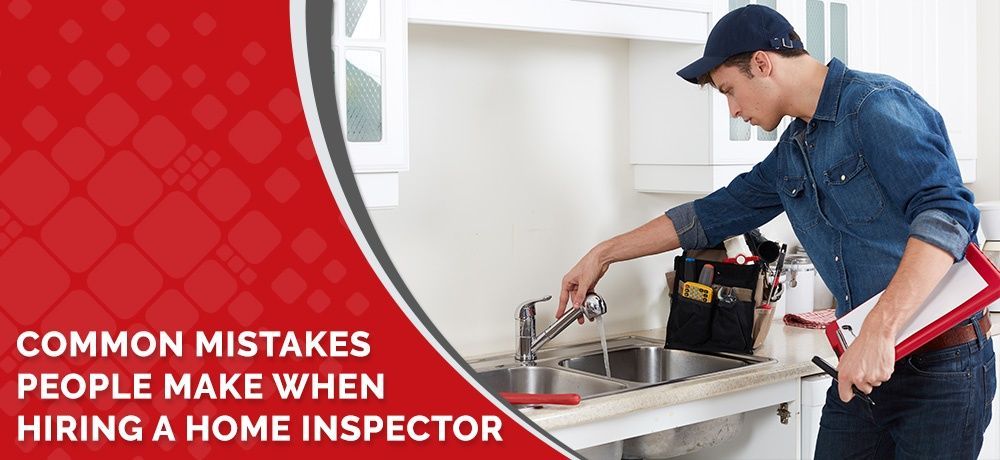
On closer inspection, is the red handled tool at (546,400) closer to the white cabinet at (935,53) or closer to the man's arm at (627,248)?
the man's arm at (627,248)

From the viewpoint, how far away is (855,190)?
1.79 meters

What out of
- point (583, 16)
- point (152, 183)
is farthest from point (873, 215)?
point (152, 183)

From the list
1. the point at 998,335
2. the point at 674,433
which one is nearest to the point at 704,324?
the point at 674,433

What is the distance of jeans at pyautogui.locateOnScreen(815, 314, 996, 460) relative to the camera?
5.89 feet

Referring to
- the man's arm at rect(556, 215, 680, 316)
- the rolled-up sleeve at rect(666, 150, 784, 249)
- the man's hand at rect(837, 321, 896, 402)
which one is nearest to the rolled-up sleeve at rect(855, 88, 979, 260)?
the man's hand at rect(837, 321, 896, 402)

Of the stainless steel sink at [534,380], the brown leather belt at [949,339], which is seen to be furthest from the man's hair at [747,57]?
the stainless steel sink at [534,380]

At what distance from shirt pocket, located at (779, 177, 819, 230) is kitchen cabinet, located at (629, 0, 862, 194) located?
0.51 metres

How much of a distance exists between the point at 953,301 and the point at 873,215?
0.58 feet

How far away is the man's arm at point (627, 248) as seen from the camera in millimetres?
2178

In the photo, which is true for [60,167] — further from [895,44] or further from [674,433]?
[895,44]

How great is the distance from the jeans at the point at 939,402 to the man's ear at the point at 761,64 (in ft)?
1.68

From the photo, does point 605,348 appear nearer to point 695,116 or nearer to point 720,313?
point 720,313

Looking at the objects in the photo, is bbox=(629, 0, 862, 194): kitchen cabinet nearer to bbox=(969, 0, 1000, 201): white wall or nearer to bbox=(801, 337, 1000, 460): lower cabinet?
bbox=(801, 337, 1000, 460): lower cabinet

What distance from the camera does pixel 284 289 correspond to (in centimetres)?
112
